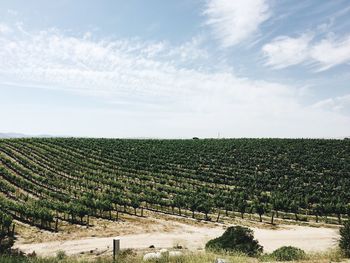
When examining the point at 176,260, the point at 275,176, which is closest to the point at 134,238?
the point at 176,260

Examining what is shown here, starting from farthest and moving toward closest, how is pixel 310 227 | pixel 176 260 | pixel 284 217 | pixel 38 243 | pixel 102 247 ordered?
pixel 284 217 < pixel 310 227 < pixel 38 243 < pixel 102 247 < pixel 176 260

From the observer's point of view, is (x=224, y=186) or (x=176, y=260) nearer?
(x=176, y=260)

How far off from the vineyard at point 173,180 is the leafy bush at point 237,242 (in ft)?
61.7

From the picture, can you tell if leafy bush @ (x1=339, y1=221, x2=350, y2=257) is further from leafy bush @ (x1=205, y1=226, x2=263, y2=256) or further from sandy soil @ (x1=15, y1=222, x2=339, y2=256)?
sandy soil @ (x1=15, y1=222, x2=339, y2=256)

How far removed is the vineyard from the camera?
146 ft

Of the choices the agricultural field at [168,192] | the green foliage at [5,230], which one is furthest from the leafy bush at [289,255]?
the green foliage at [5,230]

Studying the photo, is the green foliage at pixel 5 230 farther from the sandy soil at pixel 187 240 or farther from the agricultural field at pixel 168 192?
the sandy soil at pixel 187 240

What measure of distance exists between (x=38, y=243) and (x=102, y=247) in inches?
296

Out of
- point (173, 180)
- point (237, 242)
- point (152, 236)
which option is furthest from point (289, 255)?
point (173, 180)

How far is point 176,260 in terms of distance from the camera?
16.6m

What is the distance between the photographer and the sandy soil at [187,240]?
31422mm

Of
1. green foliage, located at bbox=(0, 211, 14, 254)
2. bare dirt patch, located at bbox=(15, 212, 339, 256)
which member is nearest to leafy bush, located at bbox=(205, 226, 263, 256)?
bare dirt patch, located at bbox=(15, 212, 339, 256)

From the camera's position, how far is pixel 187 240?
34.6 meters

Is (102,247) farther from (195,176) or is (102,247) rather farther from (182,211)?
(195,176)
